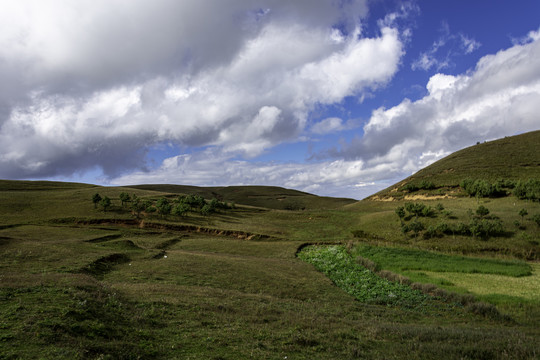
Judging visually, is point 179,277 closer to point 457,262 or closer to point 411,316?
point 411,316

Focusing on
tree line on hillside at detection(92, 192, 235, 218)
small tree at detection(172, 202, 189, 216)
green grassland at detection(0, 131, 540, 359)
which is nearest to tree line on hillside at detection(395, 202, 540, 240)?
green grassland at detection(0, 131, 540, 359)

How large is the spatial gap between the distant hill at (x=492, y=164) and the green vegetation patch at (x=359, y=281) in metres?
58.9

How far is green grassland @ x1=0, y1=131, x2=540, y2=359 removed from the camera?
32.2 feet

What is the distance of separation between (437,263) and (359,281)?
13095 millimetres

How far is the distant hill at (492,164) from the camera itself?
270 feet

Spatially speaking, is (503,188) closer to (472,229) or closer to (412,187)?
(412,187)

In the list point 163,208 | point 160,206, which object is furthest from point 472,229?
point 160,206

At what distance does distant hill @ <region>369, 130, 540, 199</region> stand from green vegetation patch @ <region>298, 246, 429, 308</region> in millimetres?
58863

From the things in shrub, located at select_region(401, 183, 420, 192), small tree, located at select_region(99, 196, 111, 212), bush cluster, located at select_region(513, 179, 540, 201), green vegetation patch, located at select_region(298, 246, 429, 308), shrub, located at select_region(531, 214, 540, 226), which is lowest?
green vegetation patch, located at select_region(298, 246, 429, 308)

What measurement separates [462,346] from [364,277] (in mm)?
18932

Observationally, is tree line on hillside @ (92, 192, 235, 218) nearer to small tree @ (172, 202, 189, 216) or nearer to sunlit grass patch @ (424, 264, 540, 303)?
small tree @ (172, 202, 189, 216)

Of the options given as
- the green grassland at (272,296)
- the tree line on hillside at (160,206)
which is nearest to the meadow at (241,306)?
the green grassland at (272,296)

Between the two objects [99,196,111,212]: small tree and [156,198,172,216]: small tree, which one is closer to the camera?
[99,196,111,212]: small tree

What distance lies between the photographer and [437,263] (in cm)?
3391
